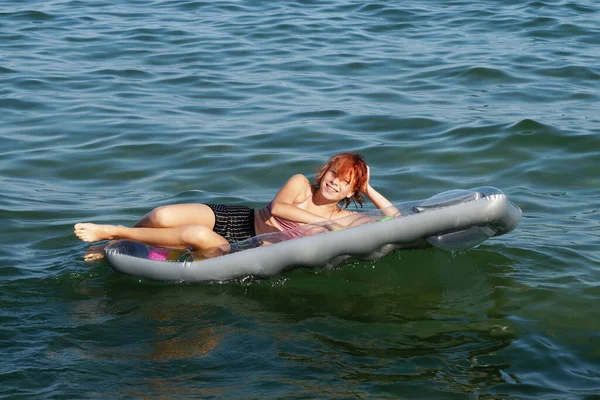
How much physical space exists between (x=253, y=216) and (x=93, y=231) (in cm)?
111

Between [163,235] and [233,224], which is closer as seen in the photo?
[163,235]

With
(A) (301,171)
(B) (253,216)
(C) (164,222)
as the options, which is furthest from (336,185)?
(A) (301,171)

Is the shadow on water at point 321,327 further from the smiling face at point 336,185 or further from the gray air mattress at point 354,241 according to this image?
the smiling face at point 336,185

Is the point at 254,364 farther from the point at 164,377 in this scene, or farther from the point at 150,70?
the point at 150,70

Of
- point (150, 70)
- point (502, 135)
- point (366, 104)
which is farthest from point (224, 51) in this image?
point (502, 135)

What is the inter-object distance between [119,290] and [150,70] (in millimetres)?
6451

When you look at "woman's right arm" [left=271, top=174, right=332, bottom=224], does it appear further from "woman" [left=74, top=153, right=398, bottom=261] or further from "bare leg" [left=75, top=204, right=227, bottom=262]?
"bare leg" [left=75, top=204, right=227, bottom=262]

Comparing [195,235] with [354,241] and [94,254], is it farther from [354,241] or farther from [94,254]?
[354,241]

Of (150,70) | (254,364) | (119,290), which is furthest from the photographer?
(150,70)

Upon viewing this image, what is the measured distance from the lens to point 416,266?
22.4ft

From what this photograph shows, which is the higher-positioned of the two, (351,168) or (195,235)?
(351,168)

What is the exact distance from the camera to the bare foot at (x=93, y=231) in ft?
21.4

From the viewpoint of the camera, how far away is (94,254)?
674 cm

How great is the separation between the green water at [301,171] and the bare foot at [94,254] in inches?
2.5
